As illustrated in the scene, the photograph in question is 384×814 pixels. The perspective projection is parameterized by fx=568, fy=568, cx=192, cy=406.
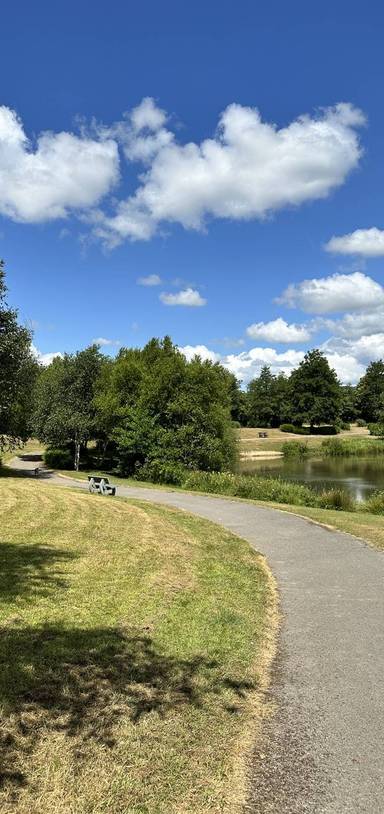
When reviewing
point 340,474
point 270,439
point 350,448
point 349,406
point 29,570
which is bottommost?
point 340,474

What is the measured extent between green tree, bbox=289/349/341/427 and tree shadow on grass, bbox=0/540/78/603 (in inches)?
3298

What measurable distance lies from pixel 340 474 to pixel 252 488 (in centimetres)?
Answer: 2171

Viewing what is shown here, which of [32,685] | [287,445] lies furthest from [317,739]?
[287,445]

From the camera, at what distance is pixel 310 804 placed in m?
3.37

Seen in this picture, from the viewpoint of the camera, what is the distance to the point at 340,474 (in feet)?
142

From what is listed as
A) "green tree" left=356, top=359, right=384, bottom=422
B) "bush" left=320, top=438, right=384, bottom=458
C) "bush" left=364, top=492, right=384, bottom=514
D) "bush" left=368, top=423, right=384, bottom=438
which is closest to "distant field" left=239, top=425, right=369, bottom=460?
"bush" left=368, top=423, right=384, bottom=438

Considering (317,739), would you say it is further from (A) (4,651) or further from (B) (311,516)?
(B) (311,516)

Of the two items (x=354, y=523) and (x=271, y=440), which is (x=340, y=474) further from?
(x=271, y=440)

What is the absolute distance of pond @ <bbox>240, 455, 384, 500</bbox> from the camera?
33.0m

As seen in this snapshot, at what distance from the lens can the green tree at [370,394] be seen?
10538cm

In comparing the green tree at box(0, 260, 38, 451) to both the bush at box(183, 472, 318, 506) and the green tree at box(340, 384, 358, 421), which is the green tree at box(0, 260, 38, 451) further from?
the green tree at box(340, 384, 358, 421)

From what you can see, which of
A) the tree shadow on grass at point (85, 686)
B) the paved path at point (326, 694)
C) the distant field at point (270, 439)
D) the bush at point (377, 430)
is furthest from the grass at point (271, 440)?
the tree shadow on grass at point (85, 686)

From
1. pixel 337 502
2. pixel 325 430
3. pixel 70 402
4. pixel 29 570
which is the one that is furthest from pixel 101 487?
pixel 325 430

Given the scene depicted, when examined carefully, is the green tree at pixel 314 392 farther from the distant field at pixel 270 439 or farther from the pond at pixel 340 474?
the pond at pixel 340 474
